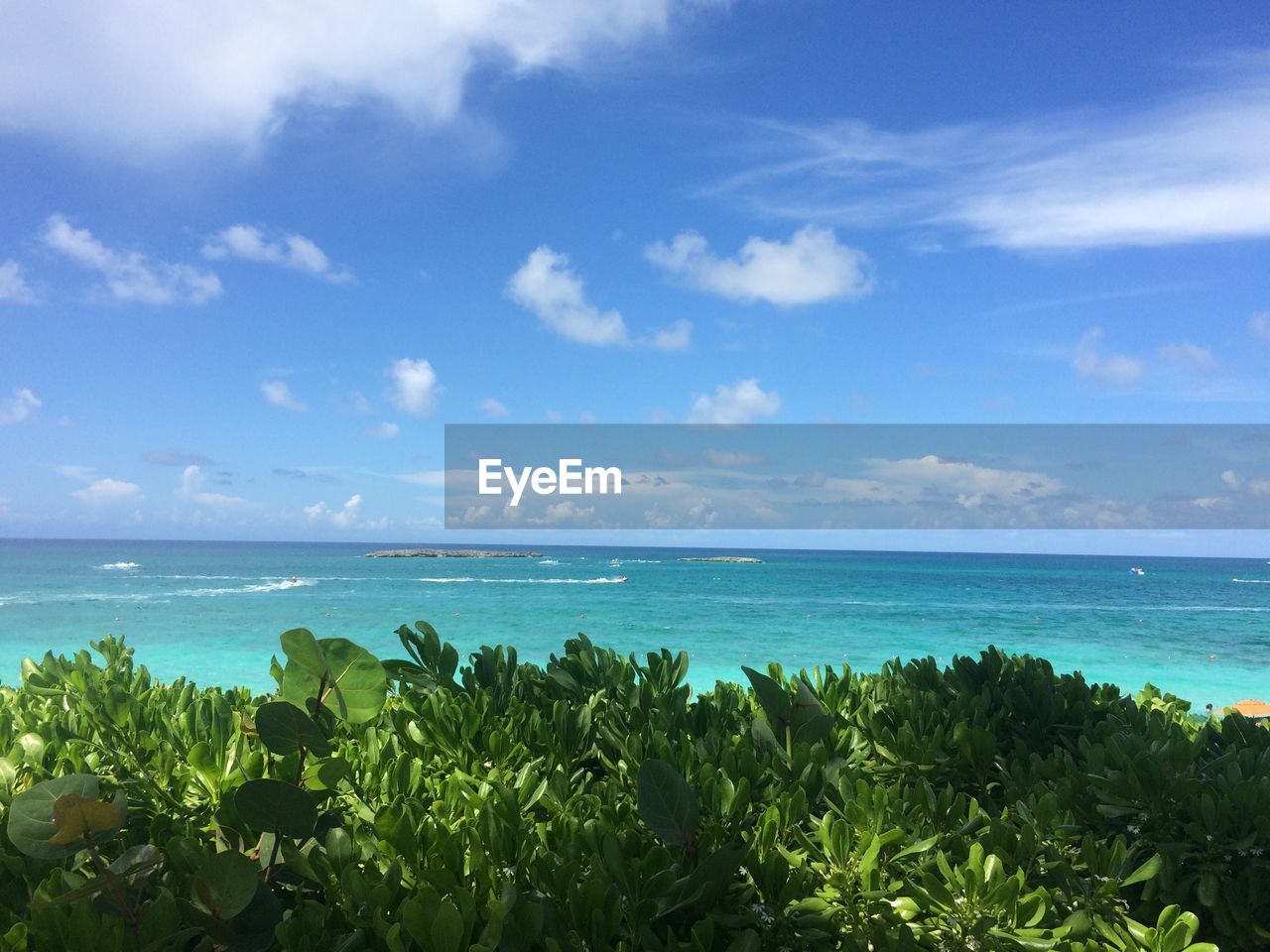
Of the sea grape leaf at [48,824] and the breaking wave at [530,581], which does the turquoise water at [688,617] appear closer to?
the breaking wave at [530,581]

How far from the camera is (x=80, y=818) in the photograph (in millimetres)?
1289

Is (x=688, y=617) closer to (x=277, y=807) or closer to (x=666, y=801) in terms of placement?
(x=666, y=801)

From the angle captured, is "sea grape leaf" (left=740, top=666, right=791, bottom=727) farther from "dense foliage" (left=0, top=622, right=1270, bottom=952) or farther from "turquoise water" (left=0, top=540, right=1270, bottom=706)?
"turquoise water" (left=0, top=540, right=1270, bottom=706)

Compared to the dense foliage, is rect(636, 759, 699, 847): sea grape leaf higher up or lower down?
higher up

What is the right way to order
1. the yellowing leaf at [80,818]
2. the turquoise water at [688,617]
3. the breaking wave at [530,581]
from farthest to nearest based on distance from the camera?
the breaking wave at [530,581] → the turquoise water at [688,617] → the yellowing leaf at [80,818]

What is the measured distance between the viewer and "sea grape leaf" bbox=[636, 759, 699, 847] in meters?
1.52

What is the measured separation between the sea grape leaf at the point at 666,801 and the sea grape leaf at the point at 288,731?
1.95ft

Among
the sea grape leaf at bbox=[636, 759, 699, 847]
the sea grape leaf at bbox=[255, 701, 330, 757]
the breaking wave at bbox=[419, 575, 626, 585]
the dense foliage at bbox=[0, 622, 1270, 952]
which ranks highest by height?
the sea grape leaf at bbox=[255, 701, 330, 757]

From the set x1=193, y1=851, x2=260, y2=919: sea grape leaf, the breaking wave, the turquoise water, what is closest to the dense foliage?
x1=193, y1=851, x2=260, y2=919: sea grape leaf

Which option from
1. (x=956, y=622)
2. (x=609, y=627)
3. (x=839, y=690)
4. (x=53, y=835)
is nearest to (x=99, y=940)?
(x=53, y=835)

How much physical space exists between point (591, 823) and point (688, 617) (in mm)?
34186

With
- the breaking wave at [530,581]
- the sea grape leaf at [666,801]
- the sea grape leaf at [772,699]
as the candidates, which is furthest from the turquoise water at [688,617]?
the sea grape leaf at [666,801]

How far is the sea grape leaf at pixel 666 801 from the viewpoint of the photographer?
1.52 m

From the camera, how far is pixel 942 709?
273 centimetres
